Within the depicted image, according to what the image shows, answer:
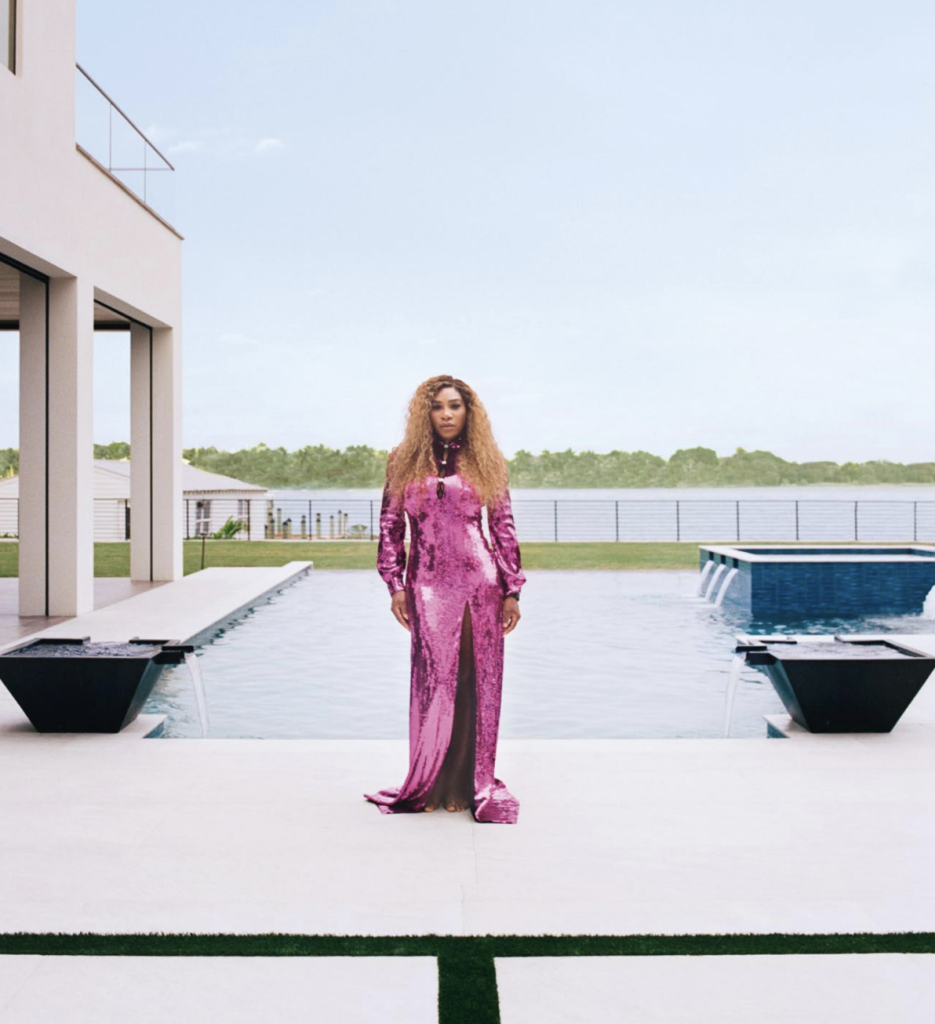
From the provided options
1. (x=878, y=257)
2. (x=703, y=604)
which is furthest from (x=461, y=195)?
(x=703, y=604)

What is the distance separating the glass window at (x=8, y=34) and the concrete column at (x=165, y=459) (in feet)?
18.1

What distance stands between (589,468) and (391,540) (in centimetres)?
4830

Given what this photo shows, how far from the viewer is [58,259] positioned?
10156 mm

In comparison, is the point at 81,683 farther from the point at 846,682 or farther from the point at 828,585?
the point at 828,585

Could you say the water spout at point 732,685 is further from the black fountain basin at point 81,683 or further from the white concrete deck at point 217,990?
the white concrete deck at point 217,990

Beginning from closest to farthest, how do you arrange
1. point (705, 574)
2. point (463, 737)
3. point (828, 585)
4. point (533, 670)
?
point (463, 737) → point (533, 670) → point (828, 585) → point (705, 574)

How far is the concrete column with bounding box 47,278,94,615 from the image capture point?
10617 mm

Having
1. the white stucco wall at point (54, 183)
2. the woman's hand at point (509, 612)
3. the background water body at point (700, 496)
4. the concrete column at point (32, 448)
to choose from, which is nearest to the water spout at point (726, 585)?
the concrete column at point (32, 448)

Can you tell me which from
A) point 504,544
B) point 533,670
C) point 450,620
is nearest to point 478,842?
point 450,620

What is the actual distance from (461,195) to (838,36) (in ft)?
84.1

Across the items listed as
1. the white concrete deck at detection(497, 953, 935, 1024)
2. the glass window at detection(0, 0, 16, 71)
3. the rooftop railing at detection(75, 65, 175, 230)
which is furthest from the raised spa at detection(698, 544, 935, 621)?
the white concrete deck at detection(497, 953, 935, 1024)

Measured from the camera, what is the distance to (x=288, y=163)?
169ft

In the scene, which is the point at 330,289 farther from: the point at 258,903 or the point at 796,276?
the point at 258,903

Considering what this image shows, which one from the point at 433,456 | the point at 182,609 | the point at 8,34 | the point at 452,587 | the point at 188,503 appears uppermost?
the point at 8,34
